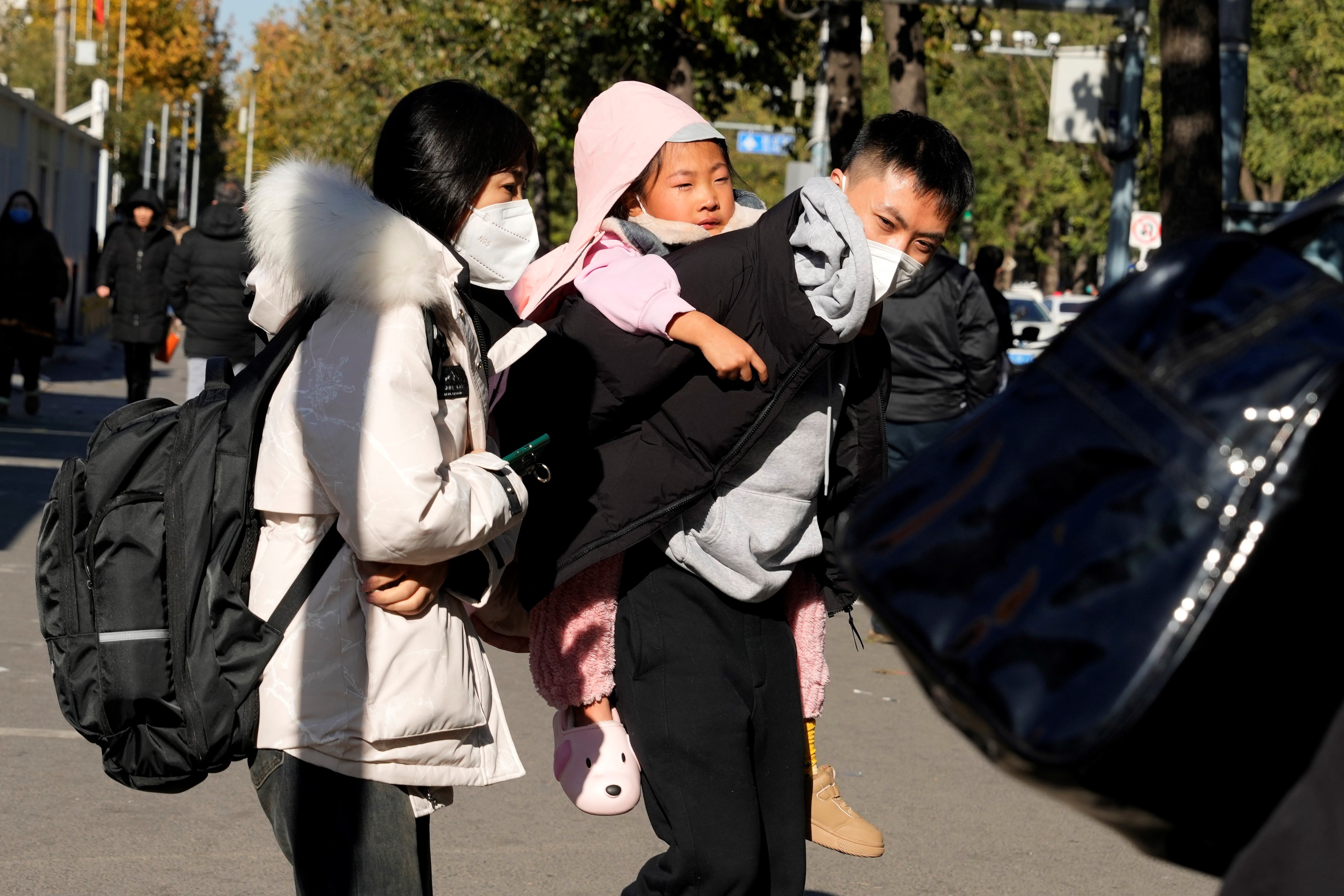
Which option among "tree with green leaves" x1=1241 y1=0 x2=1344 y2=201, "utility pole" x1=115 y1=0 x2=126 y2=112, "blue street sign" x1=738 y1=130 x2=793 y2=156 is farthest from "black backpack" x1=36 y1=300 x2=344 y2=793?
"utility pole" x1=115 y1=0 x2=126 y2=112

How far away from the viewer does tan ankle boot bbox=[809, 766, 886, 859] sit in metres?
3.41

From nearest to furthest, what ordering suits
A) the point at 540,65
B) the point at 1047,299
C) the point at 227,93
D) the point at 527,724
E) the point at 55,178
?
the point at 527,724 → the point at 540,65 → the point at 55,178 → the point at 1047,299 → the point at 227,93

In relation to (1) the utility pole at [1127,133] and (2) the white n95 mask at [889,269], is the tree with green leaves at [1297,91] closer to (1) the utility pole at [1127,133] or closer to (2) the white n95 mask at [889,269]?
(1) the utility pole at [1127,133]

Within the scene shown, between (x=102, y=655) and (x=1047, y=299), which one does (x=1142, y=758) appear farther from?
(x=1047, y=299)

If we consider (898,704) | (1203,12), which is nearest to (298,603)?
(898,704)

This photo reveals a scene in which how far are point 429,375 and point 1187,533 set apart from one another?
5.37ft

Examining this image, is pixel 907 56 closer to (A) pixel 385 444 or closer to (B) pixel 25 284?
(B) pixel 25 284

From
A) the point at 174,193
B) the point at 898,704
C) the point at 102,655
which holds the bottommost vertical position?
the point at 174,193

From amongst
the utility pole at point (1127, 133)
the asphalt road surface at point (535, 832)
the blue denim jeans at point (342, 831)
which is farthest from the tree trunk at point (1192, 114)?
the blue denim jeans at point (342, 831)

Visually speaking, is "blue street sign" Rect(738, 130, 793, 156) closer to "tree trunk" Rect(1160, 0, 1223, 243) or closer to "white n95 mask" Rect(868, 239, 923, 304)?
"tree trunk" Rect(1160, 0, 1223, 243)

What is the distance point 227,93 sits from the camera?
9025 centimetres

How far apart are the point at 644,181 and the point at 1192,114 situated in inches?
203

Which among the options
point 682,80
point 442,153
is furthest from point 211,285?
point 682,80

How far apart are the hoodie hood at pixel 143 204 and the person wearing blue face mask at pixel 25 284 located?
86 centimetres
